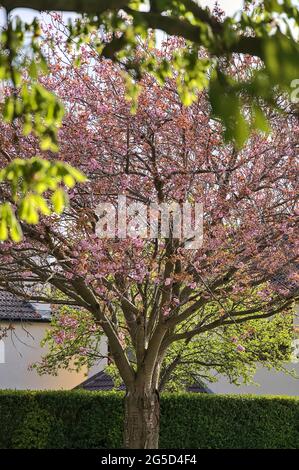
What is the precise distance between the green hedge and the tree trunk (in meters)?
2.90

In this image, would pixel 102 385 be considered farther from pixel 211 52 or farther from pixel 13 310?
pixel 211 52

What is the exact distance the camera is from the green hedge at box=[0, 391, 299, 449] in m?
14.0

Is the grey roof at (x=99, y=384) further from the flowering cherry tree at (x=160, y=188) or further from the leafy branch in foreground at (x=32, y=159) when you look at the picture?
the leafy branch in foreground at (x=32, y=159)

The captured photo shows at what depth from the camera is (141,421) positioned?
1114 cm

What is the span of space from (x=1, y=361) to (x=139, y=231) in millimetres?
11787

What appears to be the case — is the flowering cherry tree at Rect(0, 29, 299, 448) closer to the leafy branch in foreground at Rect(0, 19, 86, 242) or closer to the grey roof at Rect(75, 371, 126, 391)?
the leafy branch in foreground at Rect(0, 19, 86, 242)

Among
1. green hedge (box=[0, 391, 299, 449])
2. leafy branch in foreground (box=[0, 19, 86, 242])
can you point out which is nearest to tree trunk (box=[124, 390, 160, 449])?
green hedge (box=[0, 391, 299, 449])

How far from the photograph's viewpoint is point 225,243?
1006 cm

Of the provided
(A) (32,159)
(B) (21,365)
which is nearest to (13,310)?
(B) (21,365)
